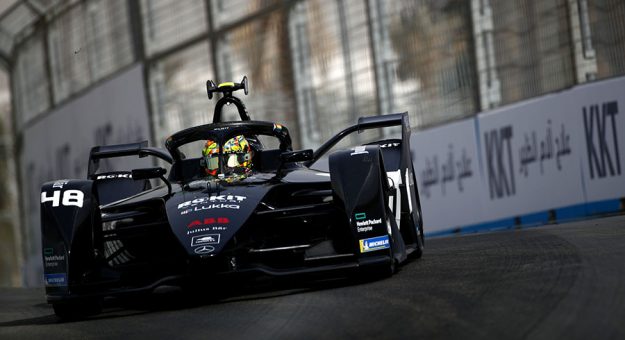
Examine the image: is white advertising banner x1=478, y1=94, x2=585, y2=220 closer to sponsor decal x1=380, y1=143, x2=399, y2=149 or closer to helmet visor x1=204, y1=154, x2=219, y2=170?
sponsor decal x1=380, y1=143, x2=399, y2=149

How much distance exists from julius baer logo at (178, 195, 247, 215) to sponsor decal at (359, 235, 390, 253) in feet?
2.59

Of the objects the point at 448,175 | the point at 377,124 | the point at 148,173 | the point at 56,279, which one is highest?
the point at 377,124

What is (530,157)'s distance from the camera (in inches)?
502

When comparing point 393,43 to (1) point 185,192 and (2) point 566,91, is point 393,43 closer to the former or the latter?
(2) point 566,91

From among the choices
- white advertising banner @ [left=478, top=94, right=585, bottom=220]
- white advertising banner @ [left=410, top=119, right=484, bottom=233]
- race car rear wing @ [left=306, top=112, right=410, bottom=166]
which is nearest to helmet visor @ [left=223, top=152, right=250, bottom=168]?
race car rear wing @ [left=306, top=112, right=410, bottom=166]

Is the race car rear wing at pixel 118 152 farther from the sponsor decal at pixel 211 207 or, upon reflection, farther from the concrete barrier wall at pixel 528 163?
the concrete barrier wall at pixel 528 163

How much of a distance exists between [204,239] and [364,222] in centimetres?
100

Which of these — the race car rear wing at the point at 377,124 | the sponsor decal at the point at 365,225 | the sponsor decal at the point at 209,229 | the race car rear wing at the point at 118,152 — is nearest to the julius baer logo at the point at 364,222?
the sponsor decal at the point at 365,225

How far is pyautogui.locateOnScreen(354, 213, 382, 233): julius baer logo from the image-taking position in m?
7.55

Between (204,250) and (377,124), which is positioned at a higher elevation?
(377,124)

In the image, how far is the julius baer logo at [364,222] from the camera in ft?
24.8

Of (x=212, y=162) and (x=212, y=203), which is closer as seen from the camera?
(x=212, y=203)

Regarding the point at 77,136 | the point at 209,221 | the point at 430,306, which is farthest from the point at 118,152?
the point at 77,136

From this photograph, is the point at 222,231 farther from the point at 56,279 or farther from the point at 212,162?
the point at 212,162
